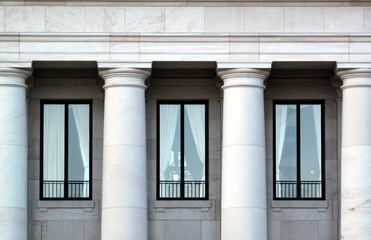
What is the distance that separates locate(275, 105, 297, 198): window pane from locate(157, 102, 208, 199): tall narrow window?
3951mm

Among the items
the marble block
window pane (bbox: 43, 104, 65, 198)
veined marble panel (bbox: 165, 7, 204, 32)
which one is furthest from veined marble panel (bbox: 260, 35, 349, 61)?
window pane (bbox: 43, 104, 65, 198)

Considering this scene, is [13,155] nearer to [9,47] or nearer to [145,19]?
[9,47]

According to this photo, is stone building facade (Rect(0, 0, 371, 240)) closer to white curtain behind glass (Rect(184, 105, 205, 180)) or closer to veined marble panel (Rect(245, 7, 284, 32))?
veined marble panel (Rect(245, 7, 284, 32))

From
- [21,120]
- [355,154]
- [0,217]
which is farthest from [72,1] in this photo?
[355,154]

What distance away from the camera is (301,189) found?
3004 inches

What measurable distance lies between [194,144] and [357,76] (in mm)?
10117

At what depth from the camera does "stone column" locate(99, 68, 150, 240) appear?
70938 mm

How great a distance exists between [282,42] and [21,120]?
45.6 feet

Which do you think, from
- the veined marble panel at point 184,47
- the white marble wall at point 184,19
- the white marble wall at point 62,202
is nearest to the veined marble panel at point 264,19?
the white marble wall at point 184,19

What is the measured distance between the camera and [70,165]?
3017 inches

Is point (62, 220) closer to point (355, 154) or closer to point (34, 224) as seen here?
point (34, 224)

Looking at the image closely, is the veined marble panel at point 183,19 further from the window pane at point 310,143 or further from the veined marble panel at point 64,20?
the window pane at point 310,143

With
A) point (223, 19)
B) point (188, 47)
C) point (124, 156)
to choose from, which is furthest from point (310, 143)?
point (124, 156)

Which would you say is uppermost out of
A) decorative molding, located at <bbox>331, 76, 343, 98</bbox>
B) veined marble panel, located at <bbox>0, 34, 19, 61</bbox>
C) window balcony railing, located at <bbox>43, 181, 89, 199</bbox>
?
veined marble panel, located at <bbox>0, 34, 19, 61</bbox>
